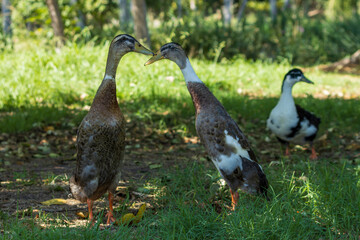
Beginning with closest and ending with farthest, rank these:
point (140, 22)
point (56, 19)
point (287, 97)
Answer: point (287, 97) < point (56, 19) < point (140, 22)

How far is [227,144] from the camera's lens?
3328mm

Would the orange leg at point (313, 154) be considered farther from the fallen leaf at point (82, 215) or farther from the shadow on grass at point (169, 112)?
the fallen leaf at point (82, 215)

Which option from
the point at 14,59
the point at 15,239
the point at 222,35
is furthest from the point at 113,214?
the point at 222,35

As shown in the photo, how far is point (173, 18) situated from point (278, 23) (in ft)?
A: 17.1

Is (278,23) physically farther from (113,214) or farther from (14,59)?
(113,214)

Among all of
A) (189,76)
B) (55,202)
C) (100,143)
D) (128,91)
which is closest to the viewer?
(100,143)

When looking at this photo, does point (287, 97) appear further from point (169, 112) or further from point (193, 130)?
point (169, 112)

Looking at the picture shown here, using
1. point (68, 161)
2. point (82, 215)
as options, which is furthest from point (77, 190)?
point (68, 161)

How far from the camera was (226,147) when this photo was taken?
3330mm

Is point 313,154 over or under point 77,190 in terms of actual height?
under

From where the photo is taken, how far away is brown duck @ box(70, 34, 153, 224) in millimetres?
3193

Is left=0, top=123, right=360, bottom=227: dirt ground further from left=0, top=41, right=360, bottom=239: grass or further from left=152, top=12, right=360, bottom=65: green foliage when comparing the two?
left=152, top=12, right=360, bottom=65: green foliage

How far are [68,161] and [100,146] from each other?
2.01 metres

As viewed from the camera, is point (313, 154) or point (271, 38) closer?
point (313, 154)
